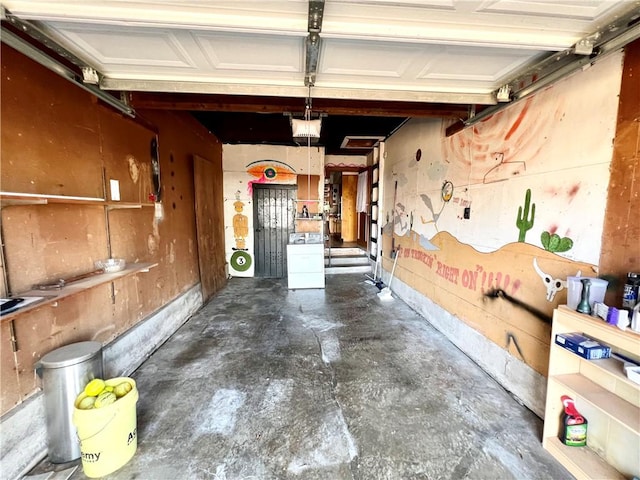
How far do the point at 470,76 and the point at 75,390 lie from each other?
3206 mm

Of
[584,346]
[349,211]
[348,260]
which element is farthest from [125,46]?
[349,211]

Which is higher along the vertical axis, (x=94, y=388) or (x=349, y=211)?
(x=349, y=211)

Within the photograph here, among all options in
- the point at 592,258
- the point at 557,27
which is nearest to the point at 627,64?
the point at 557,27

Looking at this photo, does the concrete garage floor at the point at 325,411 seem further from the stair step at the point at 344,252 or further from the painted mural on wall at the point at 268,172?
the stair step at the point at 344,252

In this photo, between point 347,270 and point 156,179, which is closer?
point 156,179

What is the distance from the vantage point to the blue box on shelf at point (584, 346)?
144 cm

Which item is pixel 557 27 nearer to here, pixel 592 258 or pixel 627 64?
pixel 627 64

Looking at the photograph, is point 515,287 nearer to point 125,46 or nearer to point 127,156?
point 125,46

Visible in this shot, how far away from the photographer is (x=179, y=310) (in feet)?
11.3

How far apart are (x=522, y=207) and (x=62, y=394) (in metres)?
3.32

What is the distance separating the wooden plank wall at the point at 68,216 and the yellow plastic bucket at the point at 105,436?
0.45 m

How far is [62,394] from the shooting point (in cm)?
154

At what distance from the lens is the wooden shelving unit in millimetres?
1342

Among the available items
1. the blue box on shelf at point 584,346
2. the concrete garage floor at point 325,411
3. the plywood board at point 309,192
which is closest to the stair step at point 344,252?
the plywood board at point 309,192
